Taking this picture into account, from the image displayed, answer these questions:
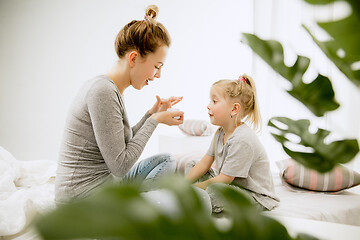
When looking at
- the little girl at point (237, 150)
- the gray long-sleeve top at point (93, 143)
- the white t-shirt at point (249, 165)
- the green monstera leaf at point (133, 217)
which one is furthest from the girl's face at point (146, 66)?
the green monstera leaf at point (133, 217)

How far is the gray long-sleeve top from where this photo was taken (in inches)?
45.8

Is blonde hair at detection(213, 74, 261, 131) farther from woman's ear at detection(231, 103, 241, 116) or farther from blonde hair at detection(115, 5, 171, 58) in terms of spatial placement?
blonde hair at detection(115, 5, 171, 58)

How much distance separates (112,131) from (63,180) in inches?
11.3

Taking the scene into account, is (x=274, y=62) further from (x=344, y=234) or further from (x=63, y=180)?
(x=63, y=180)

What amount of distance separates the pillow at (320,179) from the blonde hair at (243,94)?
0.33 m

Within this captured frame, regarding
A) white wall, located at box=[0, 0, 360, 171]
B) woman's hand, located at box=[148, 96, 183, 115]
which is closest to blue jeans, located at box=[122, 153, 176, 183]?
woman's hand, located at box=[148, 96, 183, 115]

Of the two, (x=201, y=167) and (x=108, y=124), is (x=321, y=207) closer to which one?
(x=201, y=167)

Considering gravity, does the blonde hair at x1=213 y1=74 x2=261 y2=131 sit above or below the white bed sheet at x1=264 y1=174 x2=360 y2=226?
above

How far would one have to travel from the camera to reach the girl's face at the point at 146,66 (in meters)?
1.32

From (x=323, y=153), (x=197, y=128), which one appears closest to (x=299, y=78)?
(x=323, y=153)

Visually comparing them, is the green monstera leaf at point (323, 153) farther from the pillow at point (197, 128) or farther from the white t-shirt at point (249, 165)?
the pillow at point (197, 128)

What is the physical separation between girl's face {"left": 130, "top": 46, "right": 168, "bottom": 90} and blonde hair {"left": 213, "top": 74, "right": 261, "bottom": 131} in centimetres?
37

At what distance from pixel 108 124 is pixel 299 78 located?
93cm

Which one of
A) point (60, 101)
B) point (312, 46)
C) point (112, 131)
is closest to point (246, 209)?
point (112, 131)
